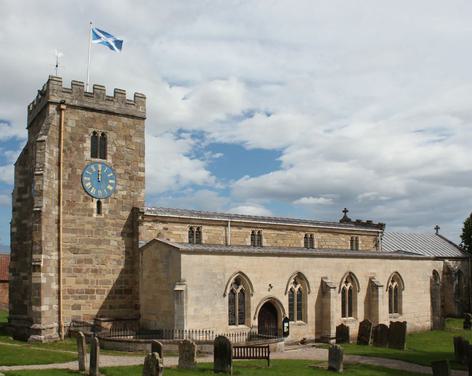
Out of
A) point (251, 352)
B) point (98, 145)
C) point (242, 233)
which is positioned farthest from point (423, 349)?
point (98, 145)

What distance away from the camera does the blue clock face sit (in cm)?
3362

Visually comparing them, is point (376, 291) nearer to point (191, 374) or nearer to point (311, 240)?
point (311, 240)

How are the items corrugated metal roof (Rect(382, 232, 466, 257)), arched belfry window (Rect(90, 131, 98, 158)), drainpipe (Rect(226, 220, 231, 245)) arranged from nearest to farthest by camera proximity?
1. arched belfry window (Rect(90, 131, 98, 158))
2. drainpipe (Rect(226, 220, 231, 245))
3. corrugated metal roof (Rect(382, 232, 466, 257))

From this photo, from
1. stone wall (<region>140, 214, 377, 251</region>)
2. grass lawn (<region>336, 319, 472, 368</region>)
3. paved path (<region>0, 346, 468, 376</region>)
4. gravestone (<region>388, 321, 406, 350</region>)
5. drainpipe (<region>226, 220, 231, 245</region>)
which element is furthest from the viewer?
drainpipe (<region>226, 220, 231, 245</region>)

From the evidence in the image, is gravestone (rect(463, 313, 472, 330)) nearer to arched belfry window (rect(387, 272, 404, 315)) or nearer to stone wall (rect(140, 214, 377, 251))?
arched belfry window (rect(387, 272, 404, 315))

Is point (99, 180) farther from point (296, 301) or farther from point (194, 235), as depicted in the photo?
point (296, 301)

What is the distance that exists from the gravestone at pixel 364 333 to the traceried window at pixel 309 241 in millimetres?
9112

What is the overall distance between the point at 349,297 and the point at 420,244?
83.4 ft

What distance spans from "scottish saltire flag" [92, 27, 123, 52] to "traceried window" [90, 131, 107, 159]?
5569 mm

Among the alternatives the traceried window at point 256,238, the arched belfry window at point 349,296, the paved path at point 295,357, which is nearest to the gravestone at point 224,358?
the paved path at point 295,357

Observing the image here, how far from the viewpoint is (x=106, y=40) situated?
34344 millimetres

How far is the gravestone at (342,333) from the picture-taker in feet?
117

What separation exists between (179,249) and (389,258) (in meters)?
19.0

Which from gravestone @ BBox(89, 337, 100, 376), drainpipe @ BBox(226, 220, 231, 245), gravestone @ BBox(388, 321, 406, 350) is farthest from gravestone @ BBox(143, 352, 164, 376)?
drainpipe @ BBox(226, 220, 231, 245)
